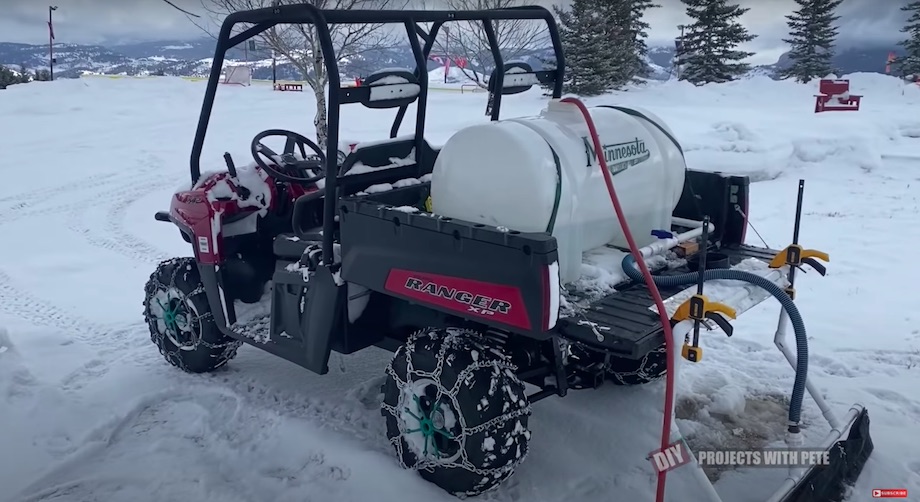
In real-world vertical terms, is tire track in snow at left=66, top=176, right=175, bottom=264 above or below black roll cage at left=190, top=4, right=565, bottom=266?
below

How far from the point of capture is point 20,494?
11.4 ft

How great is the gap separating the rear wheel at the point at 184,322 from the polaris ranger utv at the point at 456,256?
11 mm

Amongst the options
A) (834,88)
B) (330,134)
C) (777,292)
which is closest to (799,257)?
(777,292)

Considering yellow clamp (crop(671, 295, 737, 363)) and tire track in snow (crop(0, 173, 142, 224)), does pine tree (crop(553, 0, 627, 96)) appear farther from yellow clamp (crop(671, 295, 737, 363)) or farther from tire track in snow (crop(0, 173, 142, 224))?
yellow clamp (crop(671, 295, 737, 363))

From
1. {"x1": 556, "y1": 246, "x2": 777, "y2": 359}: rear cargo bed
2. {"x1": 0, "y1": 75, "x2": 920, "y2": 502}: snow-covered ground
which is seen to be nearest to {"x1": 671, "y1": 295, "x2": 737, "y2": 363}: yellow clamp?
{"x1": 556, "y1": 246, "x2": 777, "y2": 359}: rear cargo bed

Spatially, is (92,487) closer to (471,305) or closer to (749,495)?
(471,305)

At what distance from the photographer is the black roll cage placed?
3.54 meters

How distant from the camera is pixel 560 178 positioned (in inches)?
133

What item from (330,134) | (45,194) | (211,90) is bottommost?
(45,194)

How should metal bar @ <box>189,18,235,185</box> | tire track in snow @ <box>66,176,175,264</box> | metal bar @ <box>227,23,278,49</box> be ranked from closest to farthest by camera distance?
metal bar @ <box>227,23,278,49</box>, metal bar @ <box>189,18,235,185</box>, tire track in snow @ <box>66,176,175,264</box>

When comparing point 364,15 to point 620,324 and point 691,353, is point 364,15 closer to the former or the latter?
point 620,324

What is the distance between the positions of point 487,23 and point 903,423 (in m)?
3.21

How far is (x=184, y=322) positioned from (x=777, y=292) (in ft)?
11.4

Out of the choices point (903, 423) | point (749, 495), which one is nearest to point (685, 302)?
point (749, 495)
